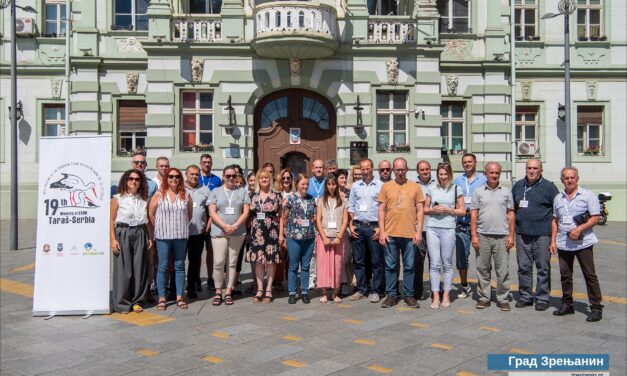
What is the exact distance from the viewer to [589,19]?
22.5 metres

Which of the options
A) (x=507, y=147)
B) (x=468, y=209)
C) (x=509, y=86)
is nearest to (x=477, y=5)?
(x=509, y=86)

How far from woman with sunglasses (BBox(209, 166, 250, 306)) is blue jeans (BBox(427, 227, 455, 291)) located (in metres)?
2.68

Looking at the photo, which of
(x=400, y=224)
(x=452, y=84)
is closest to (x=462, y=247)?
(x=400, y=224)

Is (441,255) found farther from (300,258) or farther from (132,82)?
(132,82)

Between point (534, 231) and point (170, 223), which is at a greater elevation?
point (170, 223)

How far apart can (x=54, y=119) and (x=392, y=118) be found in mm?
12043

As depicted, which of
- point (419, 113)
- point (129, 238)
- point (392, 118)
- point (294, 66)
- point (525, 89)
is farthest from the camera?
point (525, 89)

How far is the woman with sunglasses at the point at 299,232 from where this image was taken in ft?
28.5

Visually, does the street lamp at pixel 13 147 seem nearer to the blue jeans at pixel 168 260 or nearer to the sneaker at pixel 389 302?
the blue jeans at pixel 168 260

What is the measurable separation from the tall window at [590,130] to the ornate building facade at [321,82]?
49 millimetres

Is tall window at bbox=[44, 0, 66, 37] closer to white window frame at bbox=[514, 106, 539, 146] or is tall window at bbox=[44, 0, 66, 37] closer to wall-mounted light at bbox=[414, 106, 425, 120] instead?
wall-mounted light at bbox=[414, 106, 425, 120]

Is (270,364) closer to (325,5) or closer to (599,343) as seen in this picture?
(599,343)

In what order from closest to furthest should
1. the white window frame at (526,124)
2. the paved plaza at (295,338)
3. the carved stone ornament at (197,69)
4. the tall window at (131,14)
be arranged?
the paved plaza at (295,338) → the carved stone ornament at (197,69) → the tall window at (131,14) → the white window frame at (526,124)

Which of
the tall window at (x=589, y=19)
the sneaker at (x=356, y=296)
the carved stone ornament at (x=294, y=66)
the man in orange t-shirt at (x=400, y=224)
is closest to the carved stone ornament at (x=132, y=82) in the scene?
the carved stone ornament at (x=294, y=66)
